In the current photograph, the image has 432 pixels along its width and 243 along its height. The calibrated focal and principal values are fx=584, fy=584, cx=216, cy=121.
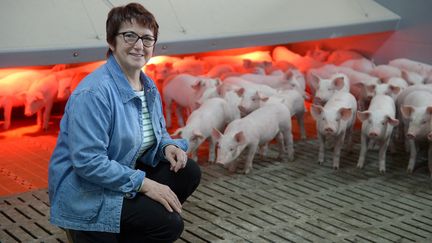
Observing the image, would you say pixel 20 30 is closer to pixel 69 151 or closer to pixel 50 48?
pixel 50 48

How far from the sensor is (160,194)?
7.84ft

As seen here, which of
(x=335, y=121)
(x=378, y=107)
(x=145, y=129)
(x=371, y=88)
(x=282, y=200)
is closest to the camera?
(x=145, y=129)

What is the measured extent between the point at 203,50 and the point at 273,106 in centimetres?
105

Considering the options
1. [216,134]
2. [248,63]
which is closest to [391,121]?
[216,134]

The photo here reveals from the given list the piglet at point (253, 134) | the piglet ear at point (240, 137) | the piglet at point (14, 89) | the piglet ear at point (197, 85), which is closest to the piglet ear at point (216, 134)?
the piglet at point (253, 134)

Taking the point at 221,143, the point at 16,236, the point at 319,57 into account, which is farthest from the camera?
the point at 319,57

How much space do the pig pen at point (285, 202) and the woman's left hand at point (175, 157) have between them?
749mm

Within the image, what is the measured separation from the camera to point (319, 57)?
278 inches

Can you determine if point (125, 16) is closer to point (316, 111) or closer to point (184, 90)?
point (316, 111)

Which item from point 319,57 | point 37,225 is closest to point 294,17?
point 319,57

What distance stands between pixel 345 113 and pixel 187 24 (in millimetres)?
1759

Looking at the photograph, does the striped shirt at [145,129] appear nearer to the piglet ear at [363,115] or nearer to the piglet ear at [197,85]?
the piglet ear at [363,115]

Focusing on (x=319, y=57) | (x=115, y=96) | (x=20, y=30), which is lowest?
(x=319, y=57)

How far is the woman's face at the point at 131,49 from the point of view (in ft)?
7.81
